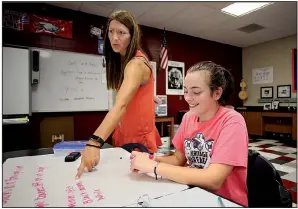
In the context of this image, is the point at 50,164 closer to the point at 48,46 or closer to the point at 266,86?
the point at 48,46

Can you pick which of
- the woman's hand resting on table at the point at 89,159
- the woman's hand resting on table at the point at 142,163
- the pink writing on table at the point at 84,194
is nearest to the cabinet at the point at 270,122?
the woman's hand resting on table at the point at 142,163

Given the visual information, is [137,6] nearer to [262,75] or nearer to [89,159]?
[89,159]

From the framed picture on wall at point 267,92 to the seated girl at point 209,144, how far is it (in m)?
5.16

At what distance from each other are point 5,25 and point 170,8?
259 cm

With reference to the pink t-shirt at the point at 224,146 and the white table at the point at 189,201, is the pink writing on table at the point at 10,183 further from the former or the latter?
the pink t-shirt at the point at 224,146

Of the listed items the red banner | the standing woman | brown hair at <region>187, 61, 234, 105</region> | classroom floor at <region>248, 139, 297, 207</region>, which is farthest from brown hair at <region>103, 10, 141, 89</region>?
the red banner

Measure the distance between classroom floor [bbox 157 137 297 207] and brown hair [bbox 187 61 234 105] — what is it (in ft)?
4.93

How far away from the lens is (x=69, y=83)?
3451 mm

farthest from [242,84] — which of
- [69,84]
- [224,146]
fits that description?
[224,146]

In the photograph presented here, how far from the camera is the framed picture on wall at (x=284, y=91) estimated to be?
4.98 m

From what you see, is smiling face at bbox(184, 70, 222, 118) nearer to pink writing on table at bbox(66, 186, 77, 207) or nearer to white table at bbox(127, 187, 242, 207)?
white table at bbox(127, 187, 242, 207)

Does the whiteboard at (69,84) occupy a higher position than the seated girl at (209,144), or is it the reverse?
the whiteboard at (69,84)

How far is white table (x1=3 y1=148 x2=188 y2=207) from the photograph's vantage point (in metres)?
0.59

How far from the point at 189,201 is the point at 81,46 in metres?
3.55
